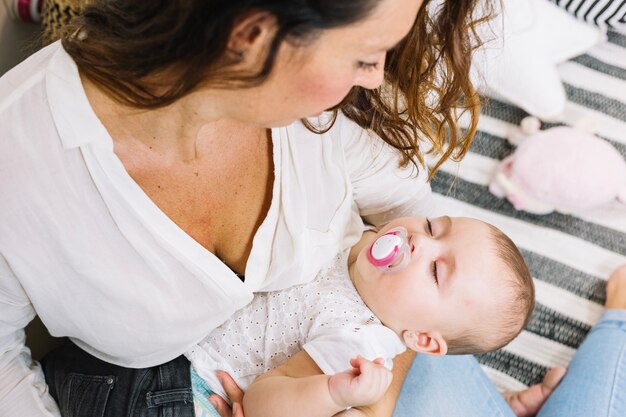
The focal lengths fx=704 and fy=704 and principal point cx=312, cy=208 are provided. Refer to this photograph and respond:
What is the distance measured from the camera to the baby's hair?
1177 millimetres

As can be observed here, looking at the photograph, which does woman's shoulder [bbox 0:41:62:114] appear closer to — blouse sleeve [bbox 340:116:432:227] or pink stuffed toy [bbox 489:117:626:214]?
blouse sleeve [bbox 340:116:432:227]

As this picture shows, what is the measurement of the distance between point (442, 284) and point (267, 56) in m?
0.57

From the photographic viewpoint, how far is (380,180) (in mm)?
1271

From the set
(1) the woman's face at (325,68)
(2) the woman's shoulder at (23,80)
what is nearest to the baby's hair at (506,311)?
(1) the woman's face at (325,68)

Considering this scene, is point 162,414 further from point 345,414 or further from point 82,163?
point 82,163

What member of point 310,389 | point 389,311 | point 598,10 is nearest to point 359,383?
point 310,389

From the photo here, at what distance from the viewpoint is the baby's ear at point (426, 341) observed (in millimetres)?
1212

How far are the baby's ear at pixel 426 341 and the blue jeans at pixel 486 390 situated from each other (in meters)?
0.17

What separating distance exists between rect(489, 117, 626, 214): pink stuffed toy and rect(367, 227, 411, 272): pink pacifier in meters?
0.62

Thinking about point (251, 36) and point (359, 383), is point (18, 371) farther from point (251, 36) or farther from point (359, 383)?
point (251, 36)

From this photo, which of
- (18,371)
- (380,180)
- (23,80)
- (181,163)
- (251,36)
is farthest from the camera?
(380,180)

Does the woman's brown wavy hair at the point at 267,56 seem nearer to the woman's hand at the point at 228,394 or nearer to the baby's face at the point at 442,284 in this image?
the baby's face at the point at 442,284

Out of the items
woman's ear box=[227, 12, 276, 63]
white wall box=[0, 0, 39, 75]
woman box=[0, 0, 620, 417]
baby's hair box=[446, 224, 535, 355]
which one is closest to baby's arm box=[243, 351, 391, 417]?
woman box=[0, 0, 620, 417]

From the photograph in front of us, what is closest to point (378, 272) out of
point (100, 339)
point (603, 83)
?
point (100, 339)
